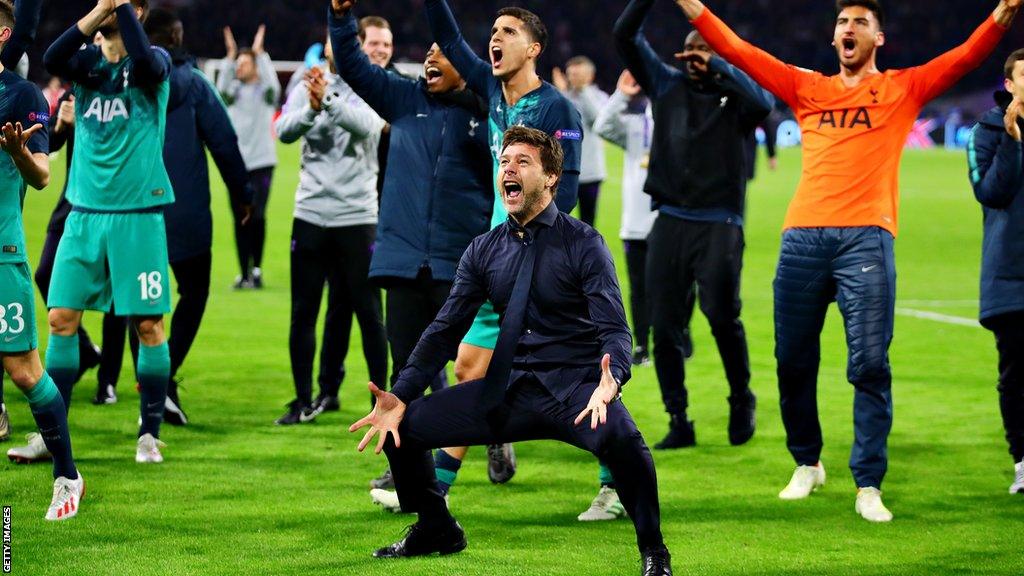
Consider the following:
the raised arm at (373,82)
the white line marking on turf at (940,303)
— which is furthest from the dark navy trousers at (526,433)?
the white line marking on turf at (940,303)

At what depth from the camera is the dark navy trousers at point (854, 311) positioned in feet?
20.5

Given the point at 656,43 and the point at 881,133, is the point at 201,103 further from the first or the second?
the point at 656,43

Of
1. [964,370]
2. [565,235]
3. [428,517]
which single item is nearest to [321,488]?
[428,517]

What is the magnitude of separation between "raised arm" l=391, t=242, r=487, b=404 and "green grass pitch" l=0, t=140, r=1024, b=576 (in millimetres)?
674

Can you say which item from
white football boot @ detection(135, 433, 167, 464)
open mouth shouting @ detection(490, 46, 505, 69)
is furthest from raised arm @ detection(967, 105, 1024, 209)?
white football boot @ detection(135, 433, 167, 464)

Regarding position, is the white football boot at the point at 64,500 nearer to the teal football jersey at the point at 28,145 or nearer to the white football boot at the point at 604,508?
the teal football jersey at the point at 28,145

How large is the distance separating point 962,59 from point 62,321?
165 inches

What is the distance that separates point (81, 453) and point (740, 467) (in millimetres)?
3260

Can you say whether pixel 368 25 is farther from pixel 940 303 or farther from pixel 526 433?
pixel 940 303

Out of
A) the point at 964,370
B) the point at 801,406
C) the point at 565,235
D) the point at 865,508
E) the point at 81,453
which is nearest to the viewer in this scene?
the point at 565,235

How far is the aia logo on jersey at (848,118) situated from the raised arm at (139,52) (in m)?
3.03

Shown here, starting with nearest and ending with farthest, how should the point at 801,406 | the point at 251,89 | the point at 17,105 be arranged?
the point at 17,105 → the point at 801,406 → the point at 251,89

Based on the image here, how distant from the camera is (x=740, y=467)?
24.1ft

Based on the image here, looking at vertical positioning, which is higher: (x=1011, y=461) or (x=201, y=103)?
(x=201, y=103)
